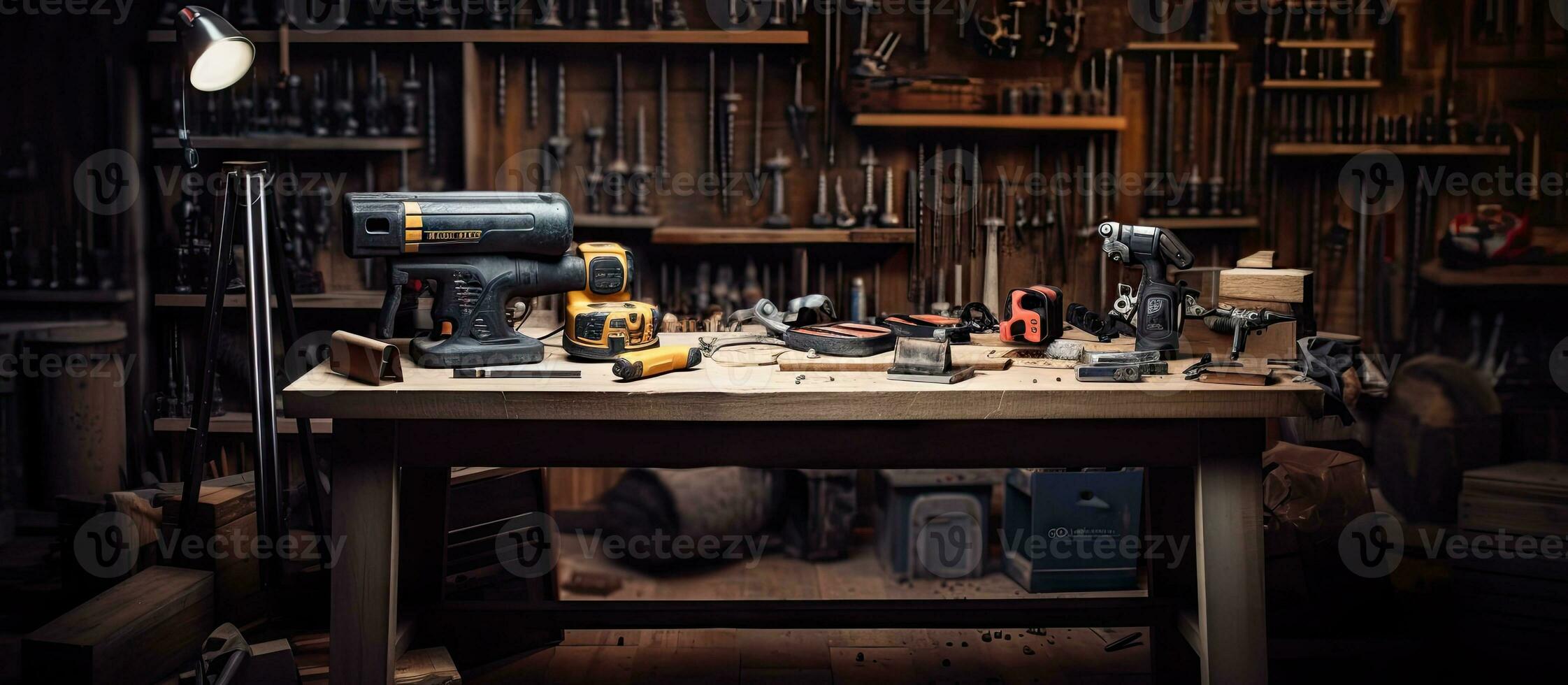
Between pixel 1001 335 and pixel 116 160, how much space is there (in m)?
3.35

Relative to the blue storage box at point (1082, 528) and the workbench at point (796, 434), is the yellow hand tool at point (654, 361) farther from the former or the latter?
the blue storage box at point (1082, 528)

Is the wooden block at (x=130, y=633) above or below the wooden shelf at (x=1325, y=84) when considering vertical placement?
below

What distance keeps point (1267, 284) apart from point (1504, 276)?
8.07ft

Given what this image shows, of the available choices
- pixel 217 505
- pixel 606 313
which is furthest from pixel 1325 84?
pixel 217 505

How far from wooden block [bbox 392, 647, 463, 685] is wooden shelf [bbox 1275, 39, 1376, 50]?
3.56m

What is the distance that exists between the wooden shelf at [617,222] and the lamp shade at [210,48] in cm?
149

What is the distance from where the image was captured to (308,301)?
13.5 feet

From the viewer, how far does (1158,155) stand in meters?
4.43

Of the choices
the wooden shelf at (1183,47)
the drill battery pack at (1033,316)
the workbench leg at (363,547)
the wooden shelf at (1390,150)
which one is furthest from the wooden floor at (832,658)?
the wooden shelf at (1183,47)

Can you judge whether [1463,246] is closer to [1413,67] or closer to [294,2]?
[1413,67]

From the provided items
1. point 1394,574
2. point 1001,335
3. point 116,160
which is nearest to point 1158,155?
point 1394,574

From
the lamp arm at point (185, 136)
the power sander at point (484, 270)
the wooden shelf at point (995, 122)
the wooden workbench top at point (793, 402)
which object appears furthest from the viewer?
the wooden shelf at point (995, 122)

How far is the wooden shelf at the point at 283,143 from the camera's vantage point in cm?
409

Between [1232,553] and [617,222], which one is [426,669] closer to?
[1232,553]
